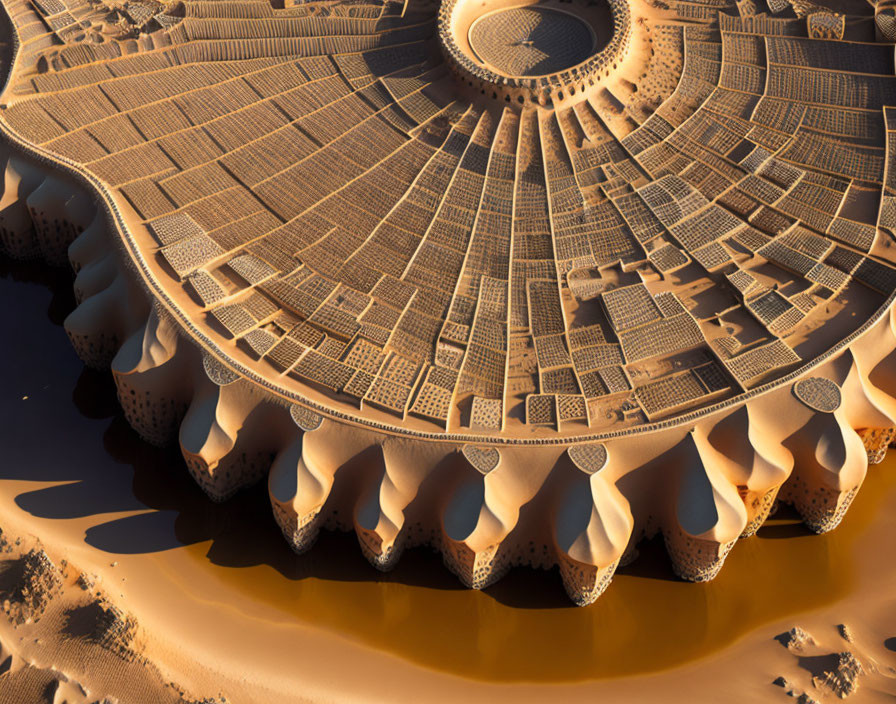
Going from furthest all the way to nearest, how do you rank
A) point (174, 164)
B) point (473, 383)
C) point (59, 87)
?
point (59, 87) → point (174, 164) → point (473, 383)

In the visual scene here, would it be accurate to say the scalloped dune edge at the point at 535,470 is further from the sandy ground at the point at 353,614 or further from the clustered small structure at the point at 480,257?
the sandy ground at the point at 353,614

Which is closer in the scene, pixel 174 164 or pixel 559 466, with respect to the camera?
pixel 559 466

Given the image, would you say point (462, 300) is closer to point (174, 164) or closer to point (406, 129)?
point (406, 129)

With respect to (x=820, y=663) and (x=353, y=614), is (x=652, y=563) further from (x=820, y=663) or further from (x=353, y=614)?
(x=353, y=614)

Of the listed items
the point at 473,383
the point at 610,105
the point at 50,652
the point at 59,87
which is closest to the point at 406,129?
the point at 610,105

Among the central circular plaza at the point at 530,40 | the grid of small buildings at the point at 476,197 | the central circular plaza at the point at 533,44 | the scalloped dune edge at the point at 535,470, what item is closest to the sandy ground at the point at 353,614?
the scalloped dune edge at the point at 535,470

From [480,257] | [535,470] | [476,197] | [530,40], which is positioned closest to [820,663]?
[535,470]

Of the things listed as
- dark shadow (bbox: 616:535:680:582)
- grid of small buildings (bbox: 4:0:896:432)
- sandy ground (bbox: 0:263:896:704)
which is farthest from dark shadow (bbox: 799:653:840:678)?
grid of small buildings (bbox: 4:0:896:432)
